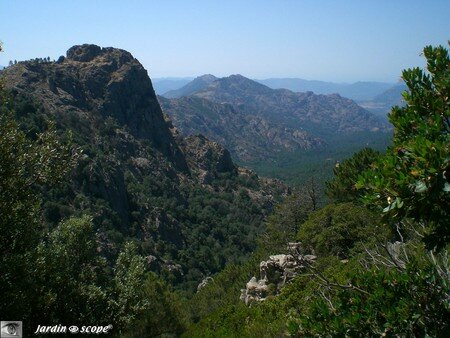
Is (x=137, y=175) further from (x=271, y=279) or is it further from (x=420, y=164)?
(x=420, y=164)

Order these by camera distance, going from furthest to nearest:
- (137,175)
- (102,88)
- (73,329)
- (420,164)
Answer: (102,88) → (137,175) → (73,329) → (420,164)

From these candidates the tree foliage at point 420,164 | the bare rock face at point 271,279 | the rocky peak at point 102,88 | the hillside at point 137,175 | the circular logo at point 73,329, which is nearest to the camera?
the tree foliage at point 420,164

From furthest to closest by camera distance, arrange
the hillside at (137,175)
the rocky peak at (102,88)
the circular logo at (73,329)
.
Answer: the rocky peak at (102,88), the hillside at (137,175), the circular logo at (73,329)

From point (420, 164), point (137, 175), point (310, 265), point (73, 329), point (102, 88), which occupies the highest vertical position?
point (102, 88)

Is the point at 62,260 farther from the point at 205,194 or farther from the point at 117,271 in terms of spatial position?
the point at 205,194

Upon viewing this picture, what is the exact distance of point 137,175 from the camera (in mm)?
105688

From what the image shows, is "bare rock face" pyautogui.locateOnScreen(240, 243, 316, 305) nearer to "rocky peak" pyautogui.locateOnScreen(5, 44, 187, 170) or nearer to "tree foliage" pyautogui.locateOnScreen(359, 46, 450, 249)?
"tree foliage" pyautogui.locateOnScreen(359, 46, 450, 249)

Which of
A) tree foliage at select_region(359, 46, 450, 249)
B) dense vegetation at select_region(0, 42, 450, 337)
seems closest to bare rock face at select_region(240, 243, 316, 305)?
dense vegetation at select_region(0, 42, 450, 337)

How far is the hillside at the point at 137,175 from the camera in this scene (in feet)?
242

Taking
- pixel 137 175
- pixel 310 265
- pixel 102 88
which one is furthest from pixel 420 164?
pixel 102 88

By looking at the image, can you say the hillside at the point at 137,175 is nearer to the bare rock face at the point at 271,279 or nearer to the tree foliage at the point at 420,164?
the bare rock face at the point at 271,279

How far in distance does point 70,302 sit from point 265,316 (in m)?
9.37

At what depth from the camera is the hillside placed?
7369 cm

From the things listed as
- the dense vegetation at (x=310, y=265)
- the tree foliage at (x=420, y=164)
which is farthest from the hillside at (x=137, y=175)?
the tree foliage at (x=420, y=164)
